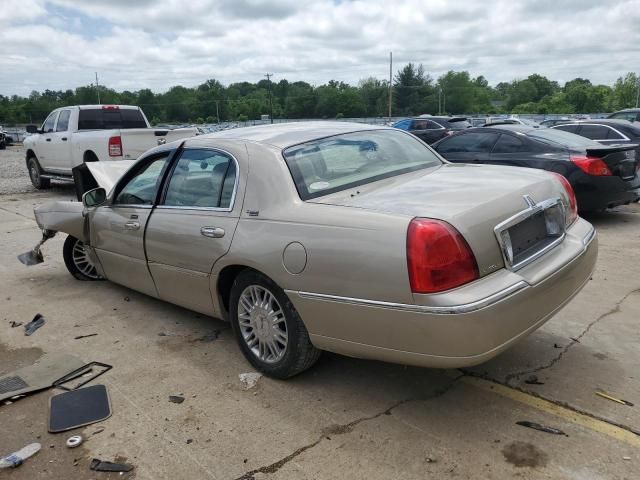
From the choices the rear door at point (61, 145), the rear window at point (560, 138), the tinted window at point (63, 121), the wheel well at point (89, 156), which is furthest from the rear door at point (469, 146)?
the tinted window at point (63, 121)

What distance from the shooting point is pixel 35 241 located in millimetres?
8070

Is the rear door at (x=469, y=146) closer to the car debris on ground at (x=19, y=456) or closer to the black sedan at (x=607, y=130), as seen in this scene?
the black sedan at (x=607, y=130)

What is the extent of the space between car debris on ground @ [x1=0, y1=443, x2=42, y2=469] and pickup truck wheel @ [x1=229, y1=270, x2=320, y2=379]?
4.43ft

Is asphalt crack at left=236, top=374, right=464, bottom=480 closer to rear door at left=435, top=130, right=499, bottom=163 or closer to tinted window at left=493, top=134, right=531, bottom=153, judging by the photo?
tinted window at left=493, top=134, right=531, bottom=153

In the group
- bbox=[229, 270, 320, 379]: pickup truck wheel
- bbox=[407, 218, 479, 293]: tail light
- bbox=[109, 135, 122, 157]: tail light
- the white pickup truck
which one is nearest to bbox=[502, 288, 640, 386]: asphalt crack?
bbox=[407, 218, 479, 293]: tail light

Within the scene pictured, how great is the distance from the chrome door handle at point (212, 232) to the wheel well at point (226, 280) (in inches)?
8.7

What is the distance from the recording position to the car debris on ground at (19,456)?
2.79 metres

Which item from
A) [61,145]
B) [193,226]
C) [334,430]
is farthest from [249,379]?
[61,145]

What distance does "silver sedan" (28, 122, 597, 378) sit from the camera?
2.68 meters

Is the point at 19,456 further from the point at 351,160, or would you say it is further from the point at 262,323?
the point at 351,160

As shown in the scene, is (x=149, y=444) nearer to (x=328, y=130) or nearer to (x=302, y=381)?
(x=302, y=381)

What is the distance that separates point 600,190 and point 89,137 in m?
9.70

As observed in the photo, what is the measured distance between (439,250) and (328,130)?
1.82 meters

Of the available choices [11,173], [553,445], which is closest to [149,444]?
[553,445]
